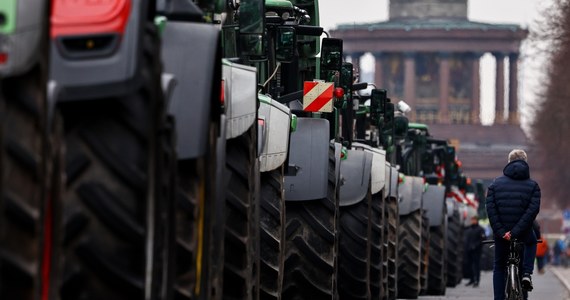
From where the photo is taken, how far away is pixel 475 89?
175m

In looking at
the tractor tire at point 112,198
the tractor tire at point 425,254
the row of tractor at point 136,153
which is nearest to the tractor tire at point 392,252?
the tractor tire at point 425,254

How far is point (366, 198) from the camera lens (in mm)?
20172

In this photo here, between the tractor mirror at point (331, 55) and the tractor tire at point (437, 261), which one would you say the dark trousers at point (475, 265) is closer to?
the tractor tire at point (437, 261)

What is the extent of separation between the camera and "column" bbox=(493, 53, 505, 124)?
547ft

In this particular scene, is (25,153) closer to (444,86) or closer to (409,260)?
(409,260)

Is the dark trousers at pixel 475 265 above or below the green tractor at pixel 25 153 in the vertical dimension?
below

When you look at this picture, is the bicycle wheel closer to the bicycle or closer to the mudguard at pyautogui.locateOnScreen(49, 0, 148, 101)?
the bicycle

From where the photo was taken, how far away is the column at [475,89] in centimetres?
17012

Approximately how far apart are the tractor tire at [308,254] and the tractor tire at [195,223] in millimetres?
6351

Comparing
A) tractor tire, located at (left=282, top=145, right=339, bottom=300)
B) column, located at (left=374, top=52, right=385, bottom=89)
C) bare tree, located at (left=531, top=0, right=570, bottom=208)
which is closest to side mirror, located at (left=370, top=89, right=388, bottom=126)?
tractor tire, located at (left=282, top=145, right=339, bottom=300)

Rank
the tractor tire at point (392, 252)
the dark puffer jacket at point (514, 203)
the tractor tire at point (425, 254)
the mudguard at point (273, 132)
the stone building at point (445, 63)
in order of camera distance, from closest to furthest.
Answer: the mudguard at point (273, 132) → the dark puffer jacket at point (514, 203) → the tractor tire at point (392, 252) → the tractor tire at point (425, 254) → the stone building at point (445, 63)

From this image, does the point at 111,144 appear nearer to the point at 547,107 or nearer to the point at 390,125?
the point at 390,125

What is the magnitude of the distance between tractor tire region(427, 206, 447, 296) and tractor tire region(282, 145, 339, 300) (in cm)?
1705

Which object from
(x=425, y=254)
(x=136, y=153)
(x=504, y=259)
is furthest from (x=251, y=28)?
(x=425, y=254)
